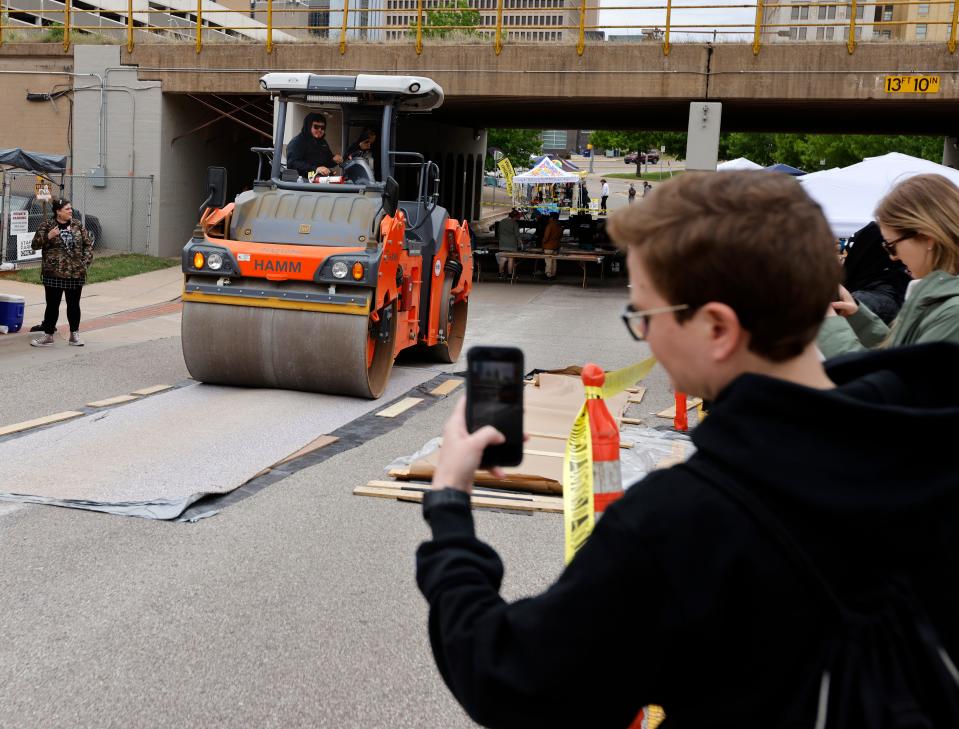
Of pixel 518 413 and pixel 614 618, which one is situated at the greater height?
pixel 518 413

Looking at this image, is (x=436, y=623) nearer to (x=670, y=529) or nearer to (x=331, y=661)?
(x=670, y=529)

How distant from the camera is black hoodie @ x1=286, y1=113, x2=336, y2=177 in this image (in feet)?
39.7

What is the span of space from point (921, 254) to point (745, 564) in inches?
111

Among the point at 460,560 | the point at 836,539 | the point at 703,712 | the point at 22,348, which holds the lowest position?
the point at 22,348

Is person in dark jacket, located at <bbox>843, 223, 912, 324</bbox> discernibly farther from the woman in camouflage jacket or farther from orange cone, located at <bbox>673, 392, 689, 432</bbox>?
the woman in camouflage jacket

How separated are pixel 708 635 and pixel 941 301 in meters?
2.58

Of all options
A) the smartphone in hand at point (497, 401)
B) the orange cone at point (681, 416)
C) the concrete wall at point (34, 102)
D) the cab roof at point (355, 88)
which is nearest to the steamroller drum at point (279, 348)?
the cab roof at point (355, 88)

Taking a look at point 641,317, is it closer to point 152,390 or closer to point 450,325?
point 152,390

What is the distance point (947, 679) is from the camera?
1.62m

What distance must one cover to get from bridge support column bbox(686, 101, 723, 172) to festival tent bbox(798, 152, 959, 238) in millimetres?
8627

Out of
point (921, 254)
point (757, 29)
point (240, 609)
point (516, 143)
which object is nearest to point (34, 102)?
point (757, 29)

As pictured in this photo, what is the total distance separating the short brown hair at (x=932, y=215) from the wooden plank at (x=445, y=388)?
25.7 feet

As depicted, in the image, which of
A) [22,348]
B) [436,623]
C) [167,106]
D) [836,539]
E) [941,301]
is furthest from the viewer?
[167,106]

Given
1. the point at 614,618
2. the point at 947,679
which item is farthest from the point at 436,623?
the point at 947,679
